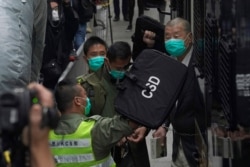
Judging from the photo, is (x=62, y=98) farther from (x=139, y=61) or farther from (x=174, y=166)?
(x=174, y=166)

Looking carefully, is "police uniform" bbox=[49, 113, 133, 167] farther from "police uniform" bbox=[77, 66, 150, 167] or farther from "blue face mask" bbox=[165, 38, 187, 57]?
"blue face mask" bbox=[165, 38, 187, 57]

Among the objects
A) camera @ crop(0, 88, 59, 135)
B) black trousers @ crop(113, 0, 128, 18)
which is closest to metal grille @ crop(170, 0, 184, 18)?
camera @ crop(0, 88, 59, 135)

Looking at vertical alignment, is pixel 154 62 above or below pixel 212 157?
above

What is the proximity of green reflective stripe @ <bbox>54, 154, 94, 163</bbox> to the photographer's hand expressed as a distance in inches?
70.3

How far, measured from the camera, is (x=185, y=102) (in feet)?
20.4

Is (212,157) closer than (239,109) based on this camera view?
No

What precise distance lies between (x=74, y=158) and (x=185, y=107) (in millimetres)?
1662

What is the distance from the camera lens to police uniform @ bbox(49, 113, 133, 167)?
4.68 meters

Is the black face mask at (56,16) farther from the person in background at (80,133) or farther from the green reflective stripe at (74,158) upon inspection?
the green reflective stripe at (74,158)

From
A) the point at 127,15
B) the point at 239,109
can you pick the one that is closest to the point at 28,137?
the point at 239,109

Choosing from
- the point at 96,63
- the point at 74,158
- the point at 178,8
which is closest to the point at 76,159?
the point at 74,158

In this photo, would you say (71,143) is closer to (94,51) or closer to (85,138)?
(85,138)

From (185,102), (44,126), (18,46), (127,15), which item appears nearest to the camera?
(44,126)

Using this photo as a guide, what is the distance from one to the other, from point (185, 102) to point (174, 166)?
23.3 inches
